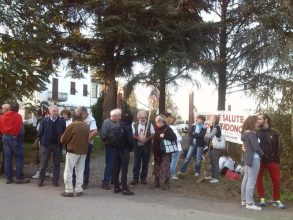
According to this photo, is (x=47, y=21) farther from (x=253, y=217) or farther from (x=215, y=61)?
(x=253, y=217)

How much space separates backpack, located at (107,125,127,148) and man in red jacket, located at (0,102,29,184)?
236cm

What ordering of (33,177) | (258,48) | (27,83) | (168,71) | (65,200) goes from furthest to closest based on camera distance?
(168,71)
(258,48)
(27,83)
(33,177)
(65,200)

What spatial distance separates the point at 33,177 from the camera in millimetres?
11375

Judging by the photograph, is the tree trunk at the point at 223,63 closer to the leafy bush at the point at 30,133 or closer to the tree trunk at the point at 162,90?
the tree trunk at the point at 162,90

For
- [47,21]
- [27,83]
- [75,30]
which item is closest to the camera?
[27,83]

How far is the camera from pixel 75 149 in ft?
30.7

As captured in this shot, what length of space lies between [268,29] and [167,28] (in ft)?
14.0

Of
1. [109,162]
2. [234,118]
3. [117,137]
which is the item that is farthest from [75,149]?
[234,118]

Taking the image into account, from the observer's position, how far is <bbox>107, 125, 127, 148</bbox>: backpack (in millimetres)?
9758

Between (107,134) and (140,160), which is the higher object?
(107,134)

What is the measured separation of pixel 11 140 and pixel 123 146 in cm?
275

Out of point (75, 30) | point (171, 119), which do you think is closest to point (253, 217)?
point (171, 119)

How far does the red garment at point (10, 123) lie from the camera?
10.6 metres

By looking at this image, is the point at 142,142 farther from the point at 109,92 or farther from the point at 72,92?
the point at 72,92
